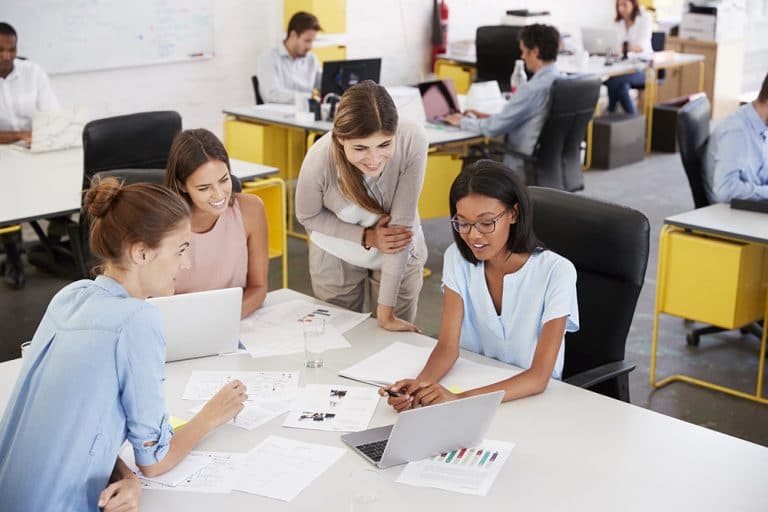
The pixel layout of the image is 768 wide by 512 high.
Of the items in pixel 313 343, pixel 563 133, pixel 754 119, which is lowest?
pixel 313 343

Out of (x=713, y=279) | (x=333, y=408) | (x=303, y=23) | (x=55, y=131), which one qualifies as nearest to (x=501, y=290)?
(x=333, y=408)

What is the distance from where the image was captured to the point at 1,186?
4.45 m

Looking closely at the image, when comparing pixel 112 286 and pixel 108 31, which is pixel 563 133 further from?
pixel 112 286

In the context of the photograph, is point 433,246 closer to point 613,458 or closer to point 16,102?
point 16,102

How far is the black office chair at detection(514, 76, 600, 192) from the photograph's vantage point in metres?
5.75

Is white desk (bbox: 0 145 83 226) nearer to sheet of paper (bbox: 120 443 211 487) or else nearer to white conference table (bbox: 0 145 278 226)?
white conference table (bbox: 0 145 278 226)

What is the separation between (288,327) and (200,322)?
346 mm

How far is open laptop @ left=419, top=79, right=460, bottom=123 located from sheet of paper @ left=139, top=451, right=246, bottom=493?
409 centimetres

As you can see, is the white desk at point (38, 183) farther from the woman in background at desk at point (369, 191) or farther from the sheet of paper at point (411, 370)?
the sheet of paper at point (411, 370)

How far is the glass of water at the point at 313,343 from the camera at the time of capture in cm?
267

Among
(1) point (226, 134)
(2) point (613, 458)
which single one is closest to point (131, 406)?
(2) point (613, 458)

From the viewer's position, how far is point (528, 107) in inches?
227

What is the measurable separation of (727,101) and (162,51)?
18.2 ft

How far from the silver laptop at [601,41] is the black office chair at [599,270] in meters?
6.04
